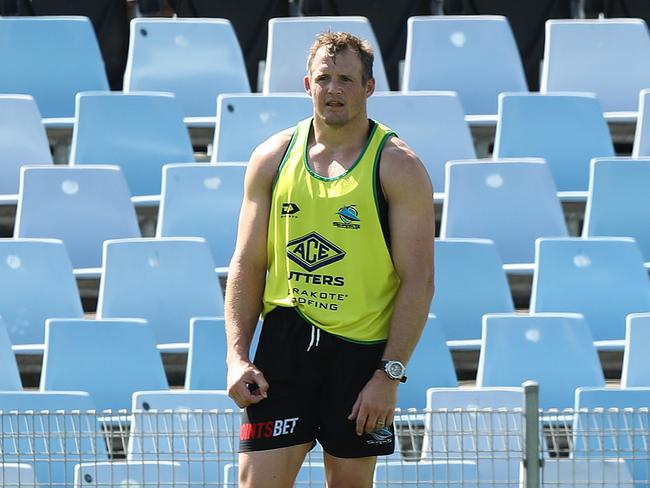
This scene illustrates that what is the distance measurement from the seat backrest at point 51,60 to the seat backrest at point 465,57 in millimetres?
1411

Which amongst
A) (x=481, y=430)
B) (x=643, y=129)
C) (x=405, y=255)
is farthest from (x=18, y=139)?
(x=405, y=255)

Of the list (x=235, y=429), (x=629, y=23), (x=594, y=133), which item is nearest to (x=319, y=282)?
(x=235, y=429)

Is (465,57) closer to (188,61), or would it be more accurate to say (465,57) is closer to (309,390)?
(188,61)

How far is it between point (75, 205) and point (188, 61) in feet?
3.96

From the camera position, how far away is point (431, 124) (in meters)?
6.55

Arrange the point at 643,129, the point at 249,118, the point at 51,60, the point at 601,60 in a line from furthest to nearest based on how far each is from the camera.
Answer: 1. the point at 601,60
2. the point at 51,60
3. the point at 643,129
4. the point at 249,118

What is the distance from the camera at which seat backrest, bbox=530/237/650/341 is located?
5801 mm

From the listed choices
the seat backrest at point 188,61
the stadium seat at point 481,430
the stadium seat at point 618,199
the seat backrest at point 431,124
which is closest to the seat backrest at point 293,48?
the seat backrest at point 188,61

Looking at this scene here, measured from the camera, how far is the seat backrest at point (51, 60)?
7008mm

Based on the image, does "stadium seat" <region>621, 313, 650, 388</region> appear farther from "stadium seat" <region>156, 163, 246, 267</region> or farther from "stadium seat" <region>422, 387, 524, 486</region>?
"stadium seat" <region>156, 163, 246, 267</region>

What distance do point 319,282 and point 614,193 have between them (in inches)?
116

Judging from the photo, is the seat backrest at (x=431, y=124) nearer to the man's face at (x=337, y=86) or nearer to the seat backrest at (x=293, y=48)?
the seat backrest at (x=293, y=48)

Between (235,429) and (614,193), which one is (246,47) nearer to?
(614,193)

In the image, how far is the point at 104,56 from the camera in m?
7.64
